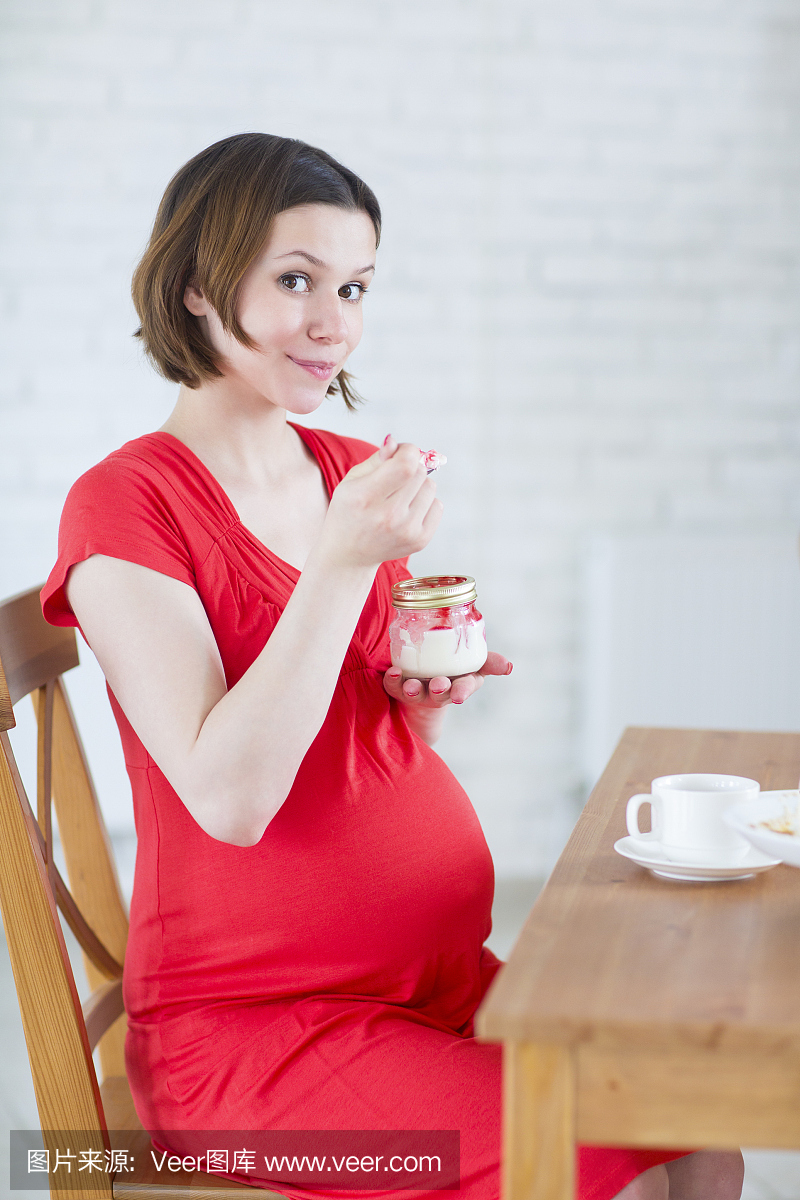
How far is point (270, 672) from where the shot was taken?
2.59 ft

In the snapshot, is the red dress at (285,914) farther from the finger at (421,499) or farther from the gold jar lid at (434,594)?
the finger at (421,499)

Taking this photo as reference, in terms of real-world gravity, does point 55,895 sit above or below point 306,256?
below

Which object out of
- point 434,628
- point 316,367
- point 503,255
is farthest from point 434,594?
point 503,255

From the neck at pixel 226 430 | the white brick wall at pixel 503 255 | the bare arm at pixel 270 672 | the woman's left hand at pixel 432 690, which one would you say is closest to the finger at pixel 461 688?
the woman's left hand at pixel 432 690

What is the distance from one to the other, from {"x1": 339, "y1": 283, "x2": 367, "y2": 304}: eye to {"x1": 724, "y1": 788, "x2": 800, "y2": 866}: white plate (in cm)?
63

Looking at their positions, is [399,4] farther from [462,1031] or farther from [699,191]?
[462,1031]

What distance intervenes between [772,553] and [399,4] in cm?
141

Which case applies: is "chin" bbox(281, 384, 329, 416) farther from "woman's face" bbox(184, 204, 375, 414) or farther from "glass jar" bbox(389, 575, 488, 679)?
"glass jar" bbox(389, 575, 488, 679)

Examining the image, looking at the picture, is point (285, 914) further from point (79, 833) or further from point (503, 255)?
point (503, 255)

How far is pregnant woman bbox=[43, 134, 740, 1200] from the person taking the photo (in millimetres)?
793

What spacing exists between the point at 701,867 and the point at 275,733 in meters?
0.33

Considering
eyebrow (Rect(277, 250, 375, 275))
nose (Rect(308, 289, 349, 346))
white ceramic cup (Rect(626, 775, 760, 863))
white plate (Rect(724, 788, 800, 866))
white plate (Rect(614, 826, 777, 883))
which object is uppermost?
eyebrow (Rect(277, 250, 375, 275))

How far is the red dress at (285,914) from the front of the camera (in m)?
0.83

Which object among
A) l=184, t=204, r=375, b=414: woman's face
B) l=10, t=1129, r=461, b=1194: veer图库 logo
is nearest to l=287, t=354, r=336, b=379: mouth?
l=184, t=204, r=375, b=414: woman's face
